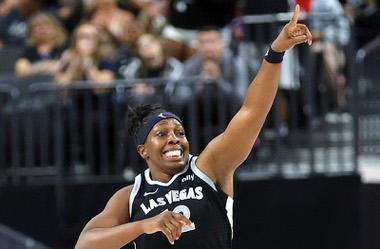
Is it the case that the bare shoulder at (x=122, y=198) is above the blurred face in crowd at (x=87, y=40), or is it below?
below

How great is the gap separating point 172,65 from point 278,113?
1.52 m

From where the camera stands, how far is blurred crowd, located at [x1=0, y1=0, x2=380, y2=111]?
9578 mm

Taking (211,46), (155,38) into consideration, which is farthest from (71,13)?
(211,46)

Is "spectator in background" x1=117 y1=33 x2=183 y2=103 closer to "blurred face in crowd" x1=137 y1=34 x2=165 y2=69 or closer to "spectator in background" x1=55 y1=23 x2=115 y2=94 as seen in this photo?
"blurred face in crowd" x1=137 y1=34 x2=165 y2=69

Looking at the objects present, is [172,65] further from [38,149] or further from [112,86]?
[38,149]

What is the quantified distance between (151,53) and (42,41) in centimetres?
137

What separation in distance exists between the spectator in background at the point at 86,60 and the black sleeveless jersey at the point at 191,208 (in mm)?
4312

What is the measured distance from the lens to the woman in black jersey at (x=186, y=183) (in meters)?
5.37

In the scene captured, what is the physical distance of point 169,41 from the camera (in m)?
10.9

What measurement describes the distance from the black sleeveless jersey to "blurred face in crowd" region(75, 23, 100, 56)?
4.91 m

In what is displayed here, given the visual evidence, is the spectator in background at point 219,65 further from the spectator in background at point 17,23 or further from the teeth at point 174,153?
the teeth at point 174,153

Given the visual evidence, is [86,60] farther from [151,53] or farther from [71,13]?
[71,13]

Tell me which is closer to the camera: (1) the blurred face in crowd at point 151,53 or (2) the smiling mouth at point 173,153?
(2) the smiling mouth at point 173,153

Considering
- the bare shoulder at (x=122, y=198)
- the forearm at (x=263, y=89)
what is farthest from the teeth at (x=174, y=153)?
the forearm at (x=263, y=89)
